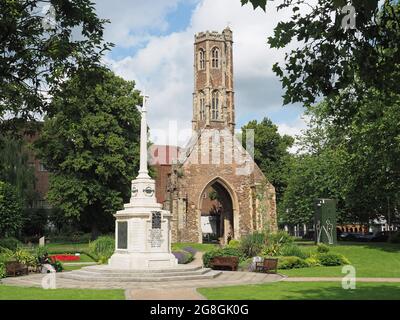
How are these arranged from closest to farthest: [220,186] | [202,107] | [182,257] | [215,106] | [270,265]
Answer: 1. [270,265]
2. [182,257]
3. [220,186]
4. [215,106]
5. [202,107]

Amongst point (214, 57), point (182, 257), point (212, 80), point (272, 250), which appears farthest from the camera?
point (214, 57)

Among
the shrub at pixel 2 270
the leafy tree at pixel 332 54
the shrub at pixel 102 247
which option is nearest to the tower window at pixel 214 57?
the shrub at pixel 102 247

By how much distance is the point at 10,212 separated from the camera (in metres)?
42.7

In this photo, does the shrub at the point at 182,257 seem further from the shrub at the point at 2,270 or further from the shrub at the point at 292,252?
the shrub at the point at 2,270

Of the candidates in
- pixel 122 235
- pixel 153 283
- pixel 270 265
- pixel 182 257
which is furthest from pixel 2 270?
pixel 270 265

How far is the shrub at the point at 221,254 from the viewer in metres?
25.2

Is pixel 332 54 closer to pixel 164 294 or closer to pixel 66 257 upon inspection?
pixel 164 294

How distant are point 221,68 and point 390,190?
126ft

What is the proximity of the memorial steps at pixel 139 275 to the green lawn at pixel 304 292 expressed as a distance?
3285mm

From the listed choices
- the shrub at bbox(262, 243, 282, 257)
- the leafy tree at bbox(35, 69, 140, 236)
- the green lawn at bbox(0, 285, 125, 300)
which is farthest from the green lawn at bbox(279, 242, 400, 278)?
the leafy tree at bbox(35, 69, 140, 236)

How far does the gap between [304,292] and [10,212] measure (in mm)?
34134

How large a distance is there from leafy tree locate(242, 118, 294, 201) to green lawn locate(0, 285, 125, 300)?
4907 cm

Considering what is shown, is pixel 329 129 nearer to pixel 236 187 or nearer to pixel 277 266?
pixel 236 187
